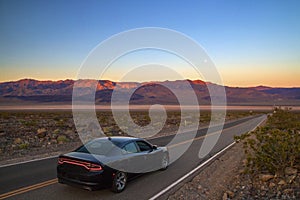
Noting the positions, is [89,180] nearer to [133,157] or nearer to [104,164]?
[104,164]

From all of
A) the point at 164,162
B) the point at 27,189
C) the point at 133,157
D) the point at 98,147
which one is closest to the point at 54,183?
the point at 27,189

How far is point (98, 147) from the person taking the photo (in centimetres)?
748

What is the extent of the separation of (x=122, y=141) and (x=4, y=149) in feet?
36.7

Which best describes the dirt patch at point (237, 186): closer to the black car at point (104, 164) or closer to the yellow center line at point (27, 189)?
the black car at point (104, 164)

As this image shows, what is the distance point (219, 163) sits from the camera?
36.3 ft

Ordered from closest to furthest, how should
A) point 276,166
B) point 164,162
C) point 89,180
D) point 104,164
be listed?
point 89,180 < point 104,164 < point 276,166 < point 164,162

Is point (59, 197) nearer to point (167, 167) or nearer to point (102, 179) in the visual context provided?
point (102, 179)

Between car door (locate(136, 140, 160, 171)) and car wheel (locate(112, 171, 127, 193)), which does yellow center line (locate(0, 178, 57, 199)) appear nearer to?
car wheel (locate(112, 171, 127, 193))

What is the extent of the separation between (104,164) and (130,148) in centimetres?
141

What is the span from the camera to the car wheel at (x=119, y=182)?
695 cm

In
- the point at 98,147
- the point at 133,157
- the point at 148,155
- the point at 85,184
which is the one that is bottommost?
the point at 85,184

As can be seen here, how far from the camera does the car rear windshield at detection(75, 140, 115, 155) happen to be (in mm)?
7223

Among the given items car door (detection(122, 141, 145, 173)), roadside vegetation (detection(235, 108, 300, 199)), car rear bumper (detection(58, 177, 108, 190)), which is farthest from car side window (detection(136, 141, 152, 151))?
roadside vegetation (detection(235, 108, 300, 199))

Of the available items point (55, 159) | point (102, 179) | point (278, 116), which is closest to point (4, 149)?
point (55, 159)
